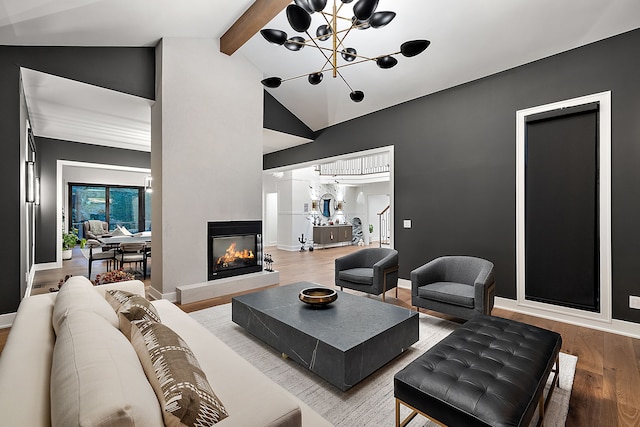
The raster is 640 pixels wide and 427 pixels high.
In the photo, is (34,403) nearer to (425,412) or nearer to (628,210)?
(425,412)

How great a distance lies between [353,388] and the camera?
217 cm

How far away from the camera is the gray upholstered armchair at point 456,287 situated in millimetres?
3033

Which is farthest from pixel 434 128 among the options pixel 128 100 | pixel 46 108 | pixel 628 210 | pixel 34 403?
pixel 46 108

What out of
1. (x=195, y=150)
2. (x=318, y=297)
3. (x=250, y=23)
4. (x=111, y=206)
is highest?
(x=250, y=23)

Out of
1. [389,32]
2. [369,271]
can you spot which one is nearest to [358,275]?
[369,271]

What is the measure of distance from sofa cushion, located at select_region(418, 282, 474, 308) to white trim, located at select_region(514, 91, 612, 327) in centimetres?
96

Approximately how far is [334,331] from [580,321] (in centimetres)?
300

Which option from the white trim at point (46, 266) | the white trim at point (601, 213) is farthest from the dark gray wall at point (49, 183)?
the white trim at point (601, 213)

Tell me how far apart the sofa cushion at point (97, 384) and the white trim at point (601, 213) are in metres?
4.14

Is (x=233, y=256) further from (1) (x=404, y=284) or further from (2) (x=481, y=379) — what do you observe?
(2) (x=481, y=379)

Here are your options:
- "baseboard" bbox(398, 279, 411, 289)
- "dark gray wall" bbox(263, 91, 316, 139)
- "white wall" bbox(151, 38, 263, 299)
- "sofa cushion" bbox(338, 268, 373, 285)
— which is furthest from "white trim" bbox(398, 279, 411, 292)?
"dark gray wall" bbox(263, 91, 316, 139)

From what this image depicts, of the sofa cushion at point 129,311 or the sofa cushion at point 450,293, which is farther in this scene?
the sofa cushion at point 450,293

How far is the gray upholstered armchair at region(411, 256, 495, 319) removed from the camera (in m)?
3.03

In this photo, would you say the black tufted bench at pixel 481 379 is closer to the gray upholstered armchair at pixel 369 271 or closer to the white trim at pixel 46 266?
the gray upholstered armchair at pixel 369 271
